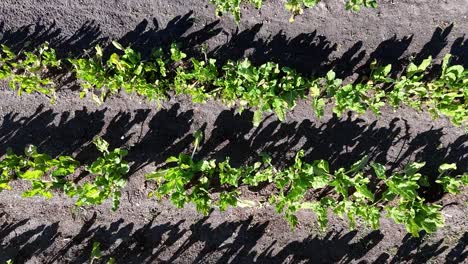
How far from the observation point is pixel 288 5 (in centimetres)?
607

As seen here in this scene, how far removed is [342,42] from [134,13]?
298 cm

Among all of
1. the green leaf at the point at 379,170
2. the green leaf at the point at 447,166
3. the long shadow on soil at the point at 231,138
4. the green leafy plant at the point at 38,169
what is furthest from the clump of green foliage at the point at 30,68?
the green leaf at the point at 447,166

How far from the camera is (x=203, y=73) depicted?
233 inches

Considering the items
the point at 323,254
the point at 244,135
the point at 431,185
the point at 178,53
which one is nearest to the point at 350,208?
the point at 323,254

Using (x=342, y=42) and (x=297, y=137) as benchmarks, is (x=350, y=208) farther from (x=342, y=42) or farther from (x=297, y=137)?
(x=342, y=42)

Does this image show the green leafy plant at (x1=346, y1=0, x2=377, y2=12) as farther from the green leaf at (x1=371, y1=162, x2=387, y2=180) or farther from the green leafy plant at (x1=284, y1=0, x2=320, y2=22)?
the green leaf at (x1=371, y1=162, x2=387, y2=180)

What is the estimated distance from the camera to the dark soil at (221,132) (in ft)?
20.1

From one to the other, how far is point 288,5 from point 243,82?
4.08 ft

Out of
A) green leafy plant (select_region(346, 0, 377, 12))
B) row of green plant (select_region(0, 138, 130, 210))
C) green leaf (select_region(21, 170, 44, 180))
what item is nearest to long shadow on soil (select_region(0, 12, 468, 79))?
green leafy plant (select_region(346, 0, 377, 12))

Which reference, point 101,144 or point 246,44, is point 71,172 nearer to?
point 101,144

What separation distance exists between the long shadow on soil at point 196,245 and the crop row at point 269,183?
394 mm

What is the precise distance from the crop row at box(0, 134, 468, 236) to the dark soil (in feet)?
0.81

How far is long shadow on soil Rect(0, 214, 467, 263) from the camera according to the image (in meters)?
6.21

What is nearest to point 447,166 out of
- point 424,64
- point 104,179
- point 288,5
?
point 424,64
